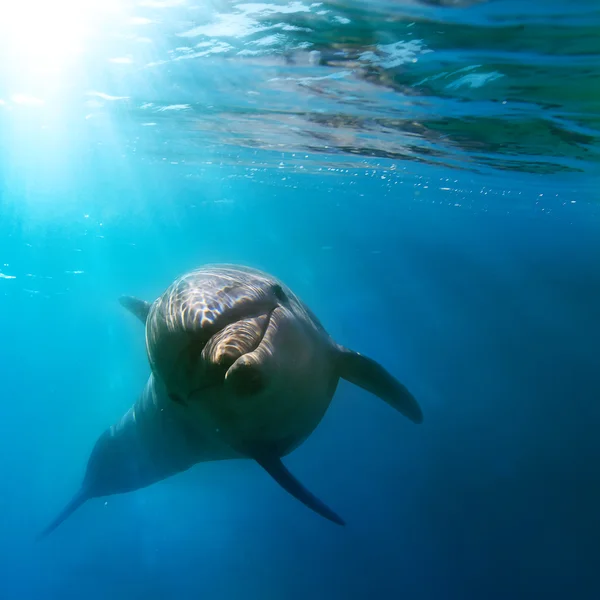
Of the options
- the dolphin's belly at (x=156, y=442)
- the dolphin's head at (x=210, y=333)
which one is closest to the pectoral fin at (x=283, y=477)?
the dolphin's belly at (x=156, y=442)

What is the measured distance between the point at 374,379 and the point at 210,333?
240cm

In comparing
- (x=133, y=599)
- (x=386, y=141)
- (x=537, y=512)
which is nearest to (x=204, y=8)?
(x=386, y=141)

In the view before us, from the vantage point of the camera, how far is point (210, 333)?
346 cm

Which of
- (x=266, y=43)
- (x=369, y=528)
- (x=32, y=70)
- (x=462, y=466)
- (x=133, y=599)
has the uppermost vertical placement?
(x=266, y=43)

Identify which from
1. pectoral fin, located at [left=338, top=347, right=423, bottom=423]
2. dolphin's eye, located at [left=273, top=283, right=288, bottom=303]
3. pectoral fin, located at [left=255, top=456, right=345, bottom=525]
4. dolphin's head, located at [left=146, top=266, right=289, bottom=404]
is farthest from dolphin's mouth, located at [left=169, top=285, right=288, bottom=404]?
pectoral fin, located at [left=338, top=347, right=423, bottom=423]

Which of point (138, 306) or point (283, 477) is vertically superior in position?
point (283, 477)

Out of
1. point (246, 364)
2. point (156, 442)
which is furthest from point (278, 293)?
point (156, 442)

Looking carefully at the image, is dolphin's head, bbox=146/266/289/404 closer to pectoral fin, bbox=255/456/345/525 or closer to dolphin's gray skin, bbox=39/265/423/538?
dolphin's gray skin, bbox=39/265/423/538

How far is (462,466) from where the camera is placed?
1259 cm

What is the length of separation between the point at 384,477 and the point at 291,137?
10762 mm

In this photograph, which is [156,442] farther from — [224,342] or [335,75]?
[335,75]

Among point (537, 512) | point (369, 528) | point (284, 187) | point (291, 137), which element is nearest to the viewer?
point (537, 512)

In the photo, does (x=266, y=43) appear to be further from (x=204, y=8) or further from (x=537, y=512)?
(x=537, y=512)

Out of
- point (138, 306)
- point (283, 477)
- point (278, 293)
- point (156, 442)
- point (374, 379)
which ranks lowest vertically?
point (156, 442)
